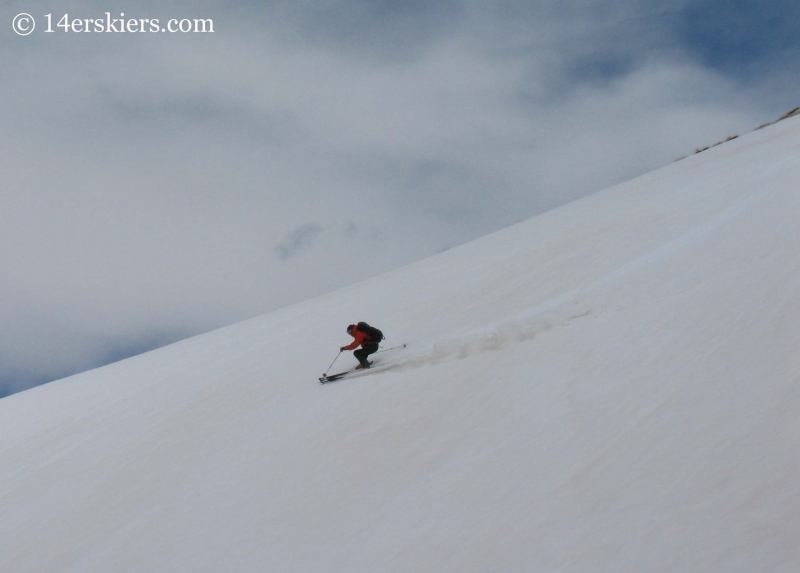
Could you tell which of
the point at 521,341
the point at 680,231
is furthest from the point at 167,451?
the point at 680,231

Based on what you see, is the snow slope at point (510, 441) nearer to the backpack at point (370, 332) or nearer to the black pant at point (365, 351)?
the black pant at point (365, 351)

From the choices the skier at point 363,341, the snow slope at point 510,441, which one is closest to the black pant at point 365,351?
the skier at point 363,341

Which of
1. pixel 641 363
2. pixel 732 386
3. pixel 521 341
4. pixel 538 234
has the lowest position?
pixel 732 386

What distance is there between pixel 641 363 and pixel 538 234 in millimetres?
9429

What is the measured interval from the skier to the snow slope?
344 mm

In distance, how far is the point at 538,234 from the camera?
14.3m

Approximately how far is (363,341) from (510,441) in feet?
12.2

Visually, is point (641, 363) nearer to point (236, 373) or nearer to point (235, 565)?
point (235, 565)

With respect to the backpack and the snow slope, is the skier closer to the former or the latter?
the backpack

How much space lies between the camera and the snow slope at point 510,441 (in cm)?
352

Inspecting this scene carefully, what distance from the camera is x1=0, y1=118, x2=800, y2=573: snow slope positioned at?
11.6 feet

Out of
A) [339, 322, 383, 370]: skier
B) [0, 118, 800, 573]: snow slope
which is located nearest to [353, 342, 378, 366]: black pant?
[339, 322, 383, 370]: skier

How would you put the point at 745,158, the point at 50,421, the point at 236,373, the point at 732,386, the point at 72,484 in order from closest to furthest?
the point at 732,386, the point at 72,484, the point at 236,373, the point at 50,421, the point at 745,158

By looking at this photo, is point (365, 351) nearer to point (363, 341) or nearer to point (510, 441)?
point (363, 341)
